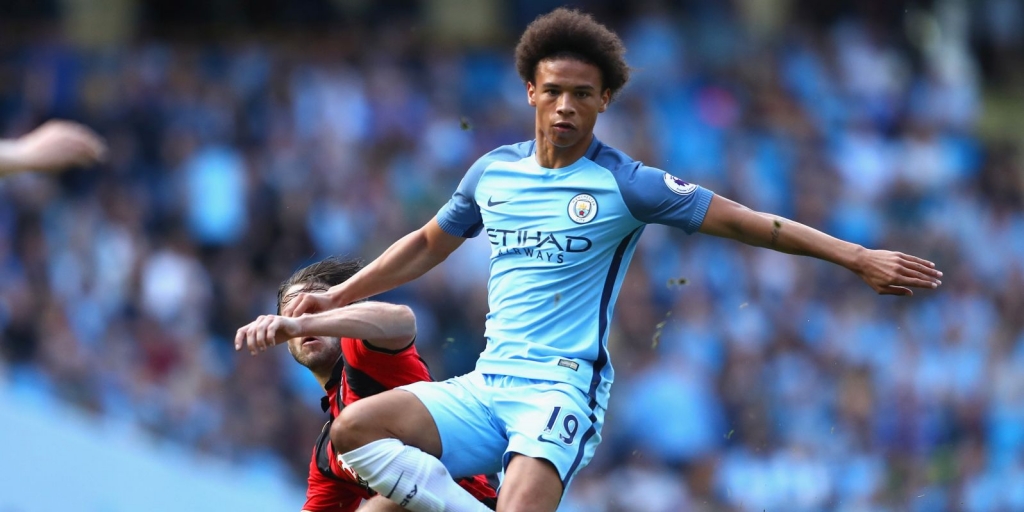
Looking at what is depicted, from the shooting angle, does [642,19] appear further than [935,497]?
Yes

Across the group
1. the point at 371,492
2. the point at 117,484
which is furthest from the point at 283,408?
the point at 371,492

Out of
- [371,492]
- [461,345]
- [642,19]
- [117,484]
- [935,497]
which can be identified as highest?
[642,19]

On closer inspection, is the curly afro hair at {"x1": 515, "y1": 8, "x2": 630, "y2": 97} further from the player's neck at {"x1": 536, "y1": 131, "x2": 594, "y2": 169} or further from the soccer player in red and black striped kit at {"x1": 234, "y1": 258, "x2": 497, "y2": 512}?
the soccer player in red and black striped kit at {"x1": 234, "y1": 258, "x2": 497, "y2": 512}

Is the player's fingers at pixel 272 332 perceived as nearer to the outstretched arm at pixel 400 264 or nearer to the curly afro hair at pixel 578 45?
the outstretched arm at pixel 400 264

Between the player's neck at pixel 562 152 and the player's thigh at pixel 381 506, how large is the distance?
1.53 meters

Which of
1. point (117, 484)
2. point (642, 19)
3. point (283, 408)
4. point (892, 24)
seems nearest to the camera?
point (117, 484)

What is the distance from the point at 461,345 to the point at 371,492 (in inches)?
259

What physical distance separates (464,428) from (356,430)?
45 cm

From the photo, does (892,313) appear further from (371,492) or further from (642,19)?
(371,492)

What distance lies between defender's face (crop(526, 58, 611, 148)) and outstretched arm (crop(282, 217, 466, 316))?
731 millimetres

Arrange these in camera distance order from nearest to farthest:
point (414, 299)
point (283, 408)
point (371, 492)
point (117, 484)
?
point (371, 492) < point (117, 484) < point (283, 408) < point (414, 299)

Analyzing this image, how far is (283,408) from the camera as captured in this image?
12.4 metres

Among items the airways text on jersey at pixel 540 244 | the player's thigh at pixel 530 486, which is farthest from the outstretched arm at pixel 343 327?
the player's thigh at pixel 530 486

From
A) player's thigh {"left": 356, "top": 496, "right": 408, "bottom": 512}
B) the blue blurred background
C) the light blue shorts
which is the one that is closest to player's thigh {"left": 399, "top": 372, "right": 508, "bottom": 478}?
the light blue shorts
